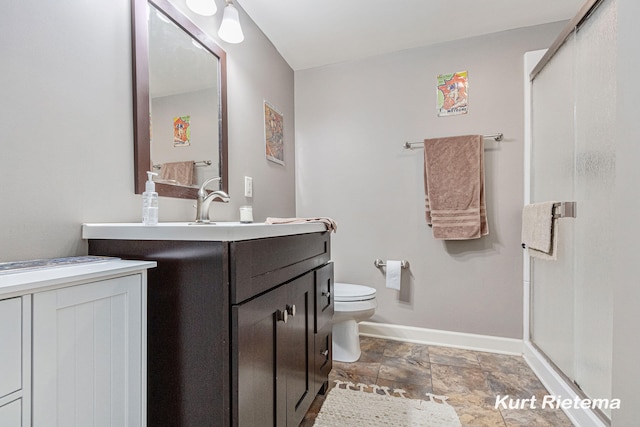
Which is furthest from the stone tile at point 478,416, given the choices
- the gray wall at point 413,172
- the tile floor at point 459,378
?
the gray wall at point 413,172

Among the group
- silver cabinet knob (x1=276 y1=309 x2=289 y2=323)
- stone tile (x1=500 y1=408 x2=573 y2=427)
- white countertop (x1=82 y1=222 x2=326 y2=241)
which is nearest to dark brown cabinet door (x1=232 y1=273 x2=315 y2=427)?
silver cabinet knob (x1=276 y1=309 x2=289 y2=323)

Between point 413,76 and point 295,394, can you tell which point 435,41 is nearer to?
point 413,76

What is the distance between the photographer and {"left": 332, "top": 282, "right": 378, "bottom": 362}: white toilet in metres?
1.76

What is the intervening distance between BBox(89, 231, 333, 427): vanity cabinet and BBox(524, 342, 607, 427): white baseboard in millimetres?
1246

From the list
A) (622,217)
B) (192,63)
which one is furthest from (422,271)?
(192,63)

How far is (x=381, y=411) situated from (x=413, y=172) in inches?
59.4

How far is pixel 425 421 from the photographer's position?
1.28 metres

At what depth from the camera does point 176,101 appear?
127 cm

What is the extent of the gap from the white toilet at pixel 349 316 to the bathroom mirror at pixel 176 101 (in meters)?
0.94

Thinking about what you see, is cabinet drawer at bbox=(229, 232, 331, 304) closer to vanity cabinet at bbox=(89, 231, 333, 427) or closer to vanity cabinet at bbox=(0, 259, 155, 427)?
vanity cabinet at bbox=(89, 231, 333, 427)

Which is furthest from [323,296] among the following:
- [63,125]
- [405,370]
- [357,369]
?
[63,125]

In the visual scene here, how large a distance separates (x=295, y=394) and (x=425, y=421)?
628mm

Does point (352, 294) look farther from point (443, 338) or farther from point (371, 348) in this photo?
point (443, 338)

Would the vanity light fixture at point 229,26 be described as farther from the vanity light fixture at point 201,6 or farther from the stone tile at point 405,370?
the stone tile at point 405,370
